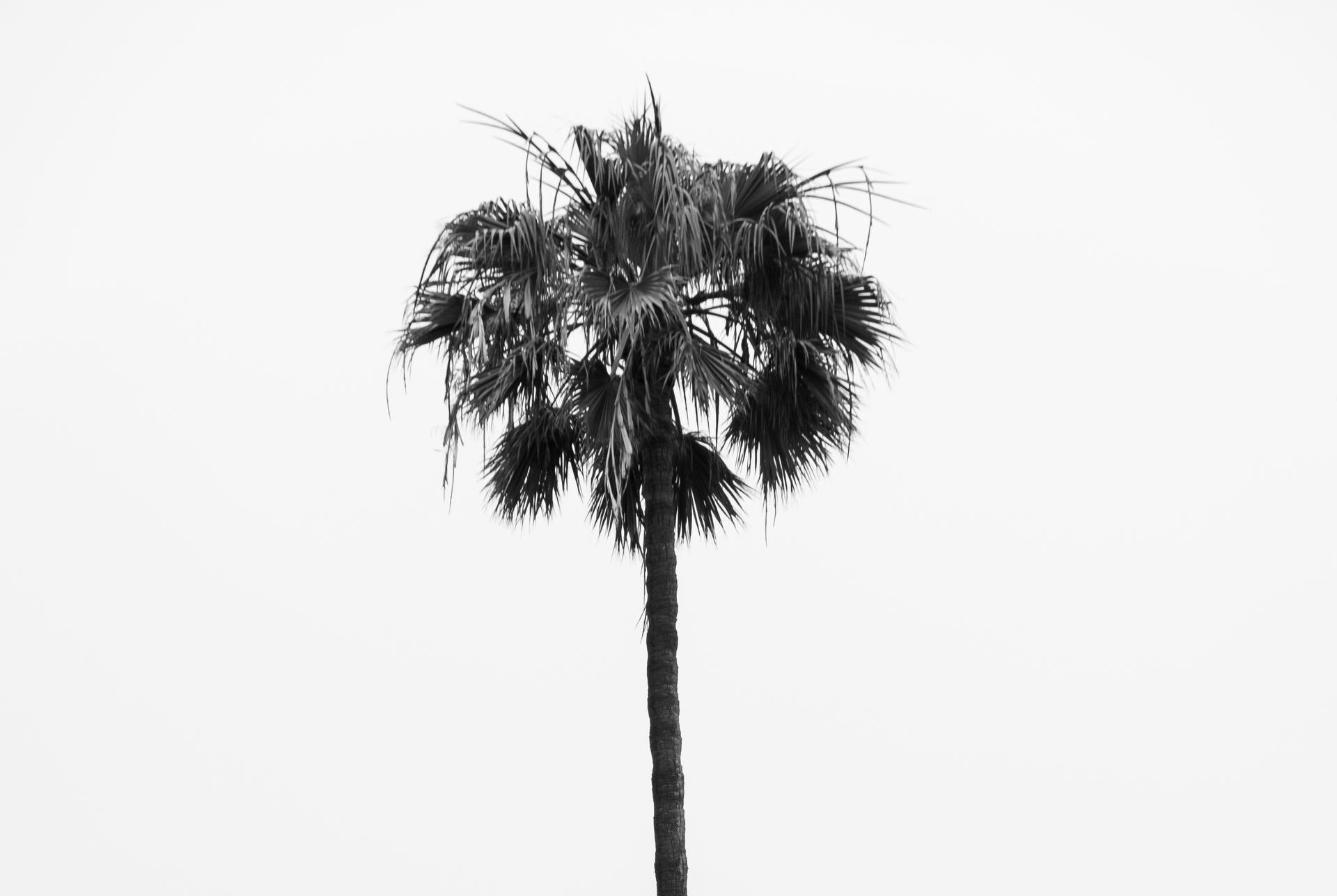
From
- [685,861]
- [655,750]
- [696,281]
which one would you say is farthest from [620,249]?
[685,861]

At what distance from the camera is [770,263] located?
14938mm

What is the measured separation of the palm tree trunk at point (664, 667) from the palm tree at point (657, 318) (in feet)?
0.04

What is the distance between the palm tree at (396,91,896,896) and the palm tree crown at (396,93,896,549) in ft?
0.05

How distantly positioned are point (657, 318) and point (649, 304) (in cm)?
62

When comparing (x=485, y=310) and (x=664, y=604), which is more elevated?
(x=485, y=310)

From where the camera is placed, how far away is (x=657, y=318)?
14.6 metres

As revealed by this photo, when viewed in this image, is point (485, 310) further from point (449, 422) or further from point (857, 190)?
point (857, 190)

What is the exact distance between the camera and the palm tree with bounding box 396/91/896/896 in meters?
14.3

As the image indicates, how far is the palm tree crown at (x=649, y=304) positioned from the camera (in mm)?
14445

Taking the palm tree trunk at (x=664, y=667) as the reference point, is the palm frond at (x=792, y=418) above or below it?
above

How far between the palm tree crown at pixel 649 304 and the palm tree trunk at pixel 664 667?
31 centimetres

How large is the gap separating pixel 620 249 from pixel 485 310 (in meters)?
1.30

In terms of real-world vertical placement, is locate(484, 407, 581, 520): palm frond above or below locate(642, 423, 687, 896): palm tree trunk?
above

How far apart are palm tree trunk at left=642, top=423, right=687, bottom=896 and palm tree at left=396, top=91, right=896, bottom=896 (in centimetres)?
1
